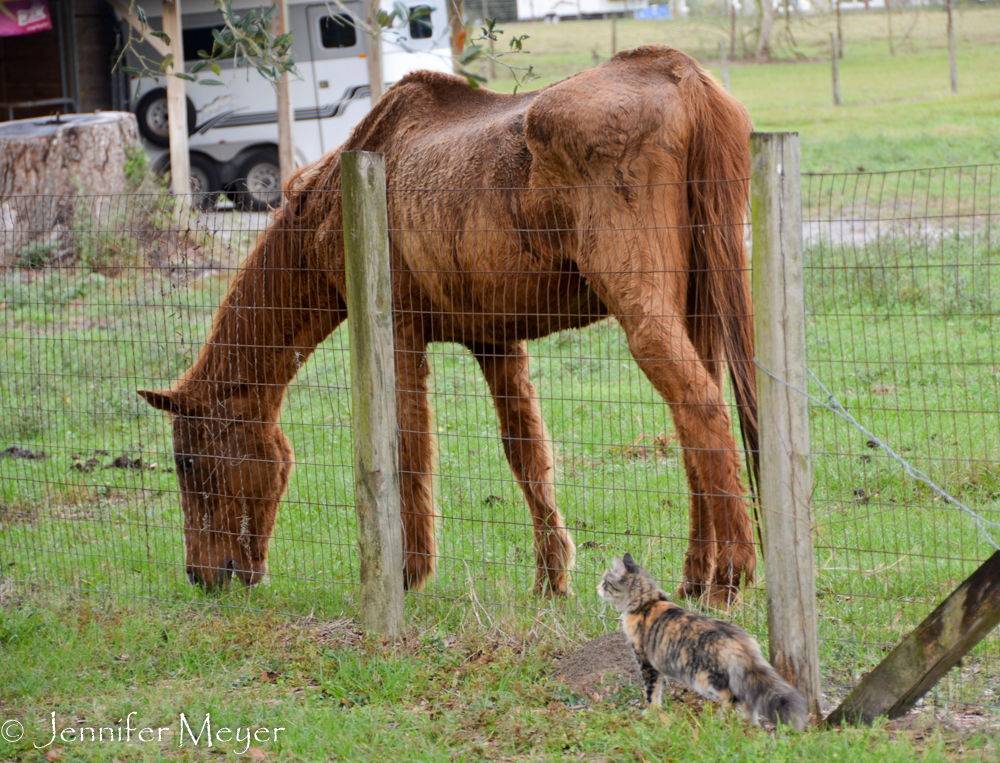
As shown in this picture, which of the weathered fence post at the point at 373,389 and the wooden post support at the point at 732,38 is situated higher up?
the wooden post support at the point at 732,38

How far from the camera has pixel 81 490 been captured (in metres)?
5.96

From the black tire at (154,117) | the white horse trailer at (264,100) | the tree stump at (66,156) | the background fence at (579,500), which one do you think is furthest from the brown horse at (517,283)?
the black tire at (154,117)

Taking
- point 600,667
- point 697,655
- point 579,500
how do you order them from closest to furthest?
point 697,655 < point 600,667 < point 579,500

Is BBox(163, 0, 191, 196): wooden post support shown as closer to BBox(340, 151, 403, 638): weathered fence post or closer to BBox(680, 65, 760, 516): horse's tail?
BBox(340, 151, 403, 638): weathered fence post

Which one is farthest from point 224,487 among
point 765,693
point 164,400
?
point 765,693

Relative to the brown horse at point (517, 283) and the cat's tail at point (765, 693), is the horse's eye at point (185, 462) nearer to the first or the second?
the brown horse at point (517, 283)

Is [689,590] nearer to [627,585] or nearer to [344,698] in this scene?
[627,585]

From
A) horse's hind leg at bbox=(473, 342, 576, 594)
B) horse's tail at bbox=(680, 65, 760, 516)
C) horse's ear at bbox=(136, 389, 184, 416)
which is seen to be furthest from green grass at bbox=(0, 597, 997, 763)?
horse's tail at bbox=(680, 65, 760, 516)

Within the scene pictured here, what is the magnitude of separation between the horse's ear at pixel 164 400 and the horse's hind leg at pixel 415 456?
1184 mm

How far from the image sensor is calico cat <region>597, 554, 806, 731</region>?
2789 millimetres

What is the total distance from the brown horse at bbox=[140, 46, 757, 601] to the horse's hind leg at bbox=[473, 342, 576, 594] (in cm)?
1

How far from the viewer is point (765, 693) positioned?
2.78m
